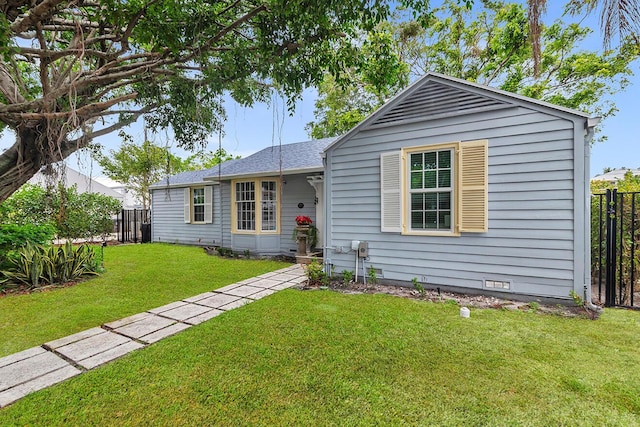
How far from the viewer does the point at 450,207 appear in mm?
4691

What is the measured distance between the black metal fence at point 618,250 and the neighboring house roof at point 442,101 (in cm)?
169

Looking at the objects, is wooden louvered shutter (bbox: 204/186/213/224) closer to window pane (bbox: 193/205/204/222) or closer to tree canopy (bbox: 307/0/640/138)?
window pane (bbox: 193/205/204/222)

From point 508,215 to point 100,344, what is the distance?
18.5 feet

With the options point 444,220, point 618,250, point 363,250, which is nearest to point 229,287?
point 363,250

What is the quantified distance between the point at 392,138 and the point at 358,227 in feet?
5.96

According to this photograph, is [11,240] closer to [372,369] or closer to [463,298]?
[372,369]

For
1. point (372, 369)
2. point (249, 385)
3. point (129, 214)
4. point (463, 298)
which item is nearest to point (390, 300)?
point (463, 298)

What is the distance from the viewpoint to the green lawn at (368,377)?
1956 millimetres

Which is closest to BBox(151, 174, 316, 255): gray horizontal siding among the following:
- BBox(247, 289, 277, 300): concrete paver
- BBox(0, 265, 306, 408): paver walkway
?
BBox(247, 289, 277, 300): concrete paver

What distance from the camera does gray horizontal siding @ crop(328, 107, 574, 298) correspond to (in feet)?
12.8

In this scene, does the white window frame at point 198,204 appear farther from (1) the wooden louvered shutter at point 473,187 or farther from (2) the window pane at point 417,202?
(1) the wooden louvered shutter at point 473,187

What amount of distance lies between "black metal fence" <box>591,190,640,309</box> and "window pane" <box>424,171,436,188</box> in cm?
220

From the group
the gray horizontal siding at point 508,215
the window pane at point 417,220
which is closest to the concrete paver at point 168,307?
the gray horizontal siding at point 508,215

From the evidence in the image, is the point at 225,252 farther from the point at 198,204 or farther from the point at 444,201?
the point at 444,201
